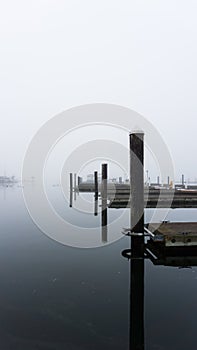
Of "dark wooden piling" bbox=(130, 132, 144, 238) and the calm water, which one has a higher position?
"dark wooden piling" bbox=(130, 132, 144, 238)

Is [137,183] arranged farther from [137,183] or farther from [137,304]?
[137,304]

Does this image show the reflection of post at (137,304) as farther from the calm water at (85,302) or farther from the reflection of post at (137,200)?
the calm water at (85,302)

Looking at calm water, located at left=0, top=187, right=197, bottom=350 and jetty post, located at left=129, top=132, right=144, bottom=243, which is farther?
jetty post, located at left=129, top=132, right=144, bottom=243

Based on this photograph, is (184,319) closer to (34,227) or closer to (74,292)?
(74,292)

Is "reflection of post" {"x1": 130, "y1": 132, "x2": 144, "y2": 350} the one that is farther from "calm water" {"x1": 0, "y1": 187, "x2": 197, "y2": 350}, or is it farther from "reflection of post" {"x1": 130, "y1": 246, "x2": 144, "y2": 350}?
"calm water" {"x1": 0, "y1": 187, "x2": 197, "y2": 350}

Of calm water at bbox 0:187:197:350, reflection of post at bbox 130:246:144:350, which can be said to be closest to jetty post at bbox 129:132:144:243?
reflection of post at bbox 130:246:144:350

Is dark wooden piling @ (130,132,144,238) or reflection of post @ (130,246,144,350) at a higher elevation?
dark wooden piling @ (130,132,144,238)

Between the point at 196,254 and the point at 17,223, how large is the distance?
44.9ft

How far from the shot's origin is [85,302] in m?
7.79

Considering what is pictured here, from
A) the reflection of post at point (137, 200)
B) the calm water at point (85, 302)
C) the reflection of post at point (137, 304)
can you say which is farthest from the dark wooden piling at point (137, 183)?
the calm water at point (85, 302)

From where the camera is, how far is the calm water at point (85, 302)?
6.00 metres

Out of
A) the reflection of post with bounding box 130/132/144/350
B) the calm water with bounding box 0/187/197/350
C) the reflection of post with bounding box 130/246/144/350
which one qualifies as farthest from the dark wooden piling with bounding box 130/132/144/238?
the calm water with bounding box 0/187/197/350

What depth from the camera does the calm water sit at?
6.00 m

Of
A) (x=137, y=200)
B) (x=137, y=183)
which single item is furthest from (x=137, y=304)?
(x=137, y=183)
